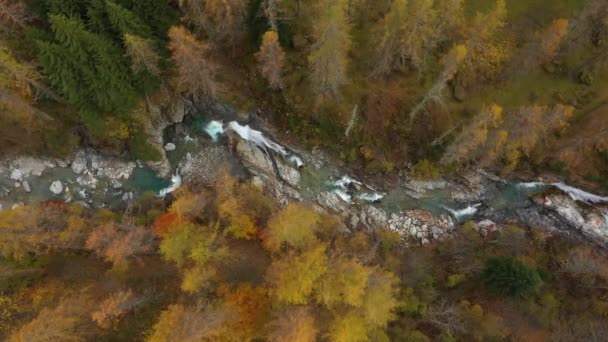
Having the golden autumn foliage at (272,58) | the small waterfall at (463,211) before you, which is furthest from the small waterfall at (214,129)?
the small waterfall at (463,211)

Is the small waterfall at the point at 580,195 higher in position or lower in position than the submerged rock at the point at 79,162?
higher

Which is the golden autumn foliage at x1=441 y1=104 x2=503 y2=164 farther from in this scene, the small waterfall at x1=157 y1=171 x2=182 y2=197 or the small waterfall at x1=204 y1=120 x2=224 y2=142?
the small waterfall at x1=157 y1=171 x2=182 y2=197

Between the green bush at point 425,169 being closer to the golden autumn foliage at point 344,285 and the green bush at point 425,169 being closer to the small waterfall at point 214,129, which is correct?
the golden autumn foliage at point 344,285

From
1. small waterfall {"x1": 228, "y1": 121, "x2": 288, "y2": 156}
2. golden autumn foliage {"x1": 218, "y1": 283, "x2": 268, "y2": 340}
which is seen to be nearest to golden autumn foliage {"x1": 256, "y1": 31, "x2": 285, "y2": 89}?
small waterfall {"x1": 228, "y1": 121, "x2": 288, "y2": 156}

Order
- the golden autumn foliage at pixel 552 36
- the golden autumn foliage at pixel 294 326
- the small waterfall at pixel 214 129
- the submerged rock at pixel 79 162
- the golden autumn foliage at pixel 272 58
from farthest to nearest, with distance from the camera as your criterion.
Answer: the small waterfall at pixel 214 129, the submerged rock at pixel 79 162, the golden autumn foliage at pixel 552 36, the golden autumn foliage at pixel 272 58, the golden autumn foliage at pixel 294 326

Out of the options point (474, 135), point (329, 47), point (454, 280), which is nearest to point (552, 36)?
point (474, 135)

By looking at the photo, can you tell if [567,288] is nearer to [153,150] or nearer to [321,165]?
[321,165]
